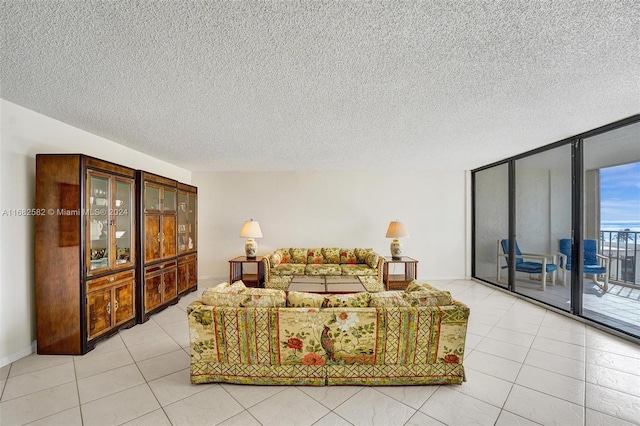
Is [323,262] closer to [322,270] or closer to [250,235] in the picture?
[322,270]

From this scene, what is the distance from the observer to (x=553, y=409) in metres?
1.88

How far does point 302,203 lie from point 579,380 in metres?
4.70

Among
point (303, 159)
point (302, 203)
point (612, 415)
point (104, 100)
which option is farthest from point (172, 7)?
point (302, 203)

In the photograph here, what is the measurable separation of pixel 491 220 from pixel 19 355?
7148 millimetres

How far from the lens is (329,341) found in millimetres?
2074

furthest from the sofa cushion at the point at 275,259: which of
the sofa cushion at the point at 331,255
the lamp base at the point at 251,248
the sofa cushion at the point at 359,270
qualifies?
the sofa cushion at the point at 359,270

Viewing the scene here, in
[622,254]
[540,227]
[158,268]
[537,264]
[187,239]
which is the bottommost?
[537,264]

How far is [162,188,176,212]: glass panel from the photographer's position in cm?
398

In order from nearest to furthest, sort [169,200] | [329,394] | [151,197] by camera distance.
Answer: [329,394], [151,197], [169,200]

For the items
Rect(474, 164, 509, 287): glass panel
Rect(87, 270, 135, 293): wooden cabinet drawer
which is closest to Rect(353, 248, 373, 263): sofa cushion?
Rect(474, 164, 509, 287): glass panel

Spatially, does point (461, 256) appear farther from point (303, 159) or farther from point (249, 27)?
point (249, 27)

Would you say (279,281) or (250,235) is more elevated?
(250,235)

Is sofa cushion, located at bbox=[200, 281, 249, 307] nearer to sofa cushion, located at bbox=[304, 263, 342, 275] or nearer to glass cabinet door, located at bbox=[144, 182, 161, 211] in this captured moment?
glass cabinet door, located at bbox=[144, 182, 161, 211]

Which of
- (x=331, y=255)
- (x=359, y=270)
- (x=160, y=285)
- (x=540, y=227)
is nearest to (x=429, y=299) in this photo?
(x=359, y=270)
